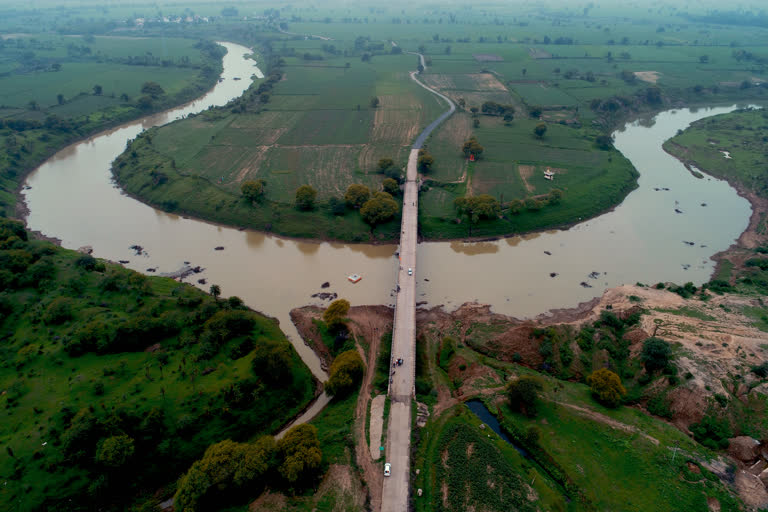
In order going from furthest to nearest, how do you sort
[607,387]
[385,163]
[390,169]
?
[385,163], [390,169], [607,387]

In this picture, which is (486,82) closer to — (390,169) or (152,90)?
(390,169)

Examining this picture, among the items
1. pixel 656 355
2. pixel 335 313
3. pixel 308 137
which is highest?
pixel 308 137

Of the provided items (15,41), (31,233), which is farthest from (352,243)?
(15,41)

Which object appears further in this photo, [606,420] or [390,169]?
[390,169]

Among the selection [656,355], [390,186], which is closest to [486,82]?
[390,186]

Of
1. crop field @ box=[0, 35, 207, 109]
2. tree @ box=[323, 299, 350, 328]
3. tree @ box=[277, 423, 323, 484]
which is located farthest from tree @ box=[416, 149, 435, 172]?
crop field @ box=[0, 35, 207, 109]

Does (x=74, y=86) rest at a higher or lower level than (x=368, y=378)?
higher

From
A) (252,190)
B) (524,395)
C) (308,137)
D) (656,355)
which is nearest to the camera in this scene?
(524,395)

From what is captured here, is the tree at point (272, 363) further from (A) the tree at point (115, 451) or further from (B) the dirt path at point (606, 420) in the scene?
(B) the dirt path at point (606, 420)
